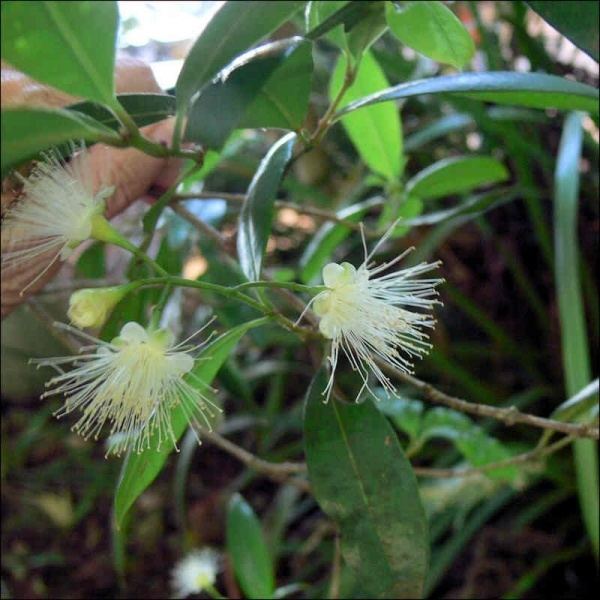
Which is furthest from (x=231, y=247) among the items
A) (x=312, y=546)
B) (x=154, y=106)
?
(x=312, y=546)

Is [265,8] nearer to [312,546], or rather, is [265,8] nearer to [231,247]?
[231,247]

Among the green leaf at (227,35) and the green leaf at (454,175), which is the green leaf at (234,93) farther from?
the green leaf at (454,175)

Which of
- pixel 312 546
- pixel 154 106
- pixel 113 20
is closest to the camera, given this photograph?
pixel 113 20

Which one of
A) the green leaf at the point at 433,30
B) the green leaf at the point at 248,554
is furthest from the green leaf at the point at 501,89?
the green leaf at the point at 248,554

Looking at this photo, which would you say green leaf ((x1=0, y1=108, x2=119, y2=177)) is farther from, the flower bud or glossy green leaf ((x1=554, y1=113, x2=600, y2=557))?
glossy green leaf ((x1=554, y1=113, x2=600, y2=557))

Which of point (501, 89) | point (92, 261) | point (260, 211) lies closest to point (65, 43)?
point (260, 211)

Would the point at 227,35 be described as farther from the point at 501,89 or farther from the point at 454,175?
the point at 454,175
